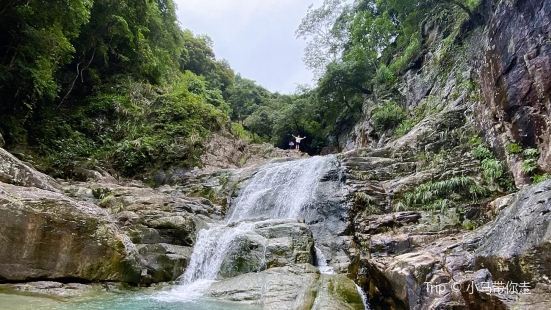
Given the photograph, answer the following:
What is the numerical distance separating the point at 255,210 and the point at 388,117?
10.5 meters

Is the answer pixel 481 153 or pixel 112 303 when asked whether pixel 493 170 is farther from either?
pixel 112 303

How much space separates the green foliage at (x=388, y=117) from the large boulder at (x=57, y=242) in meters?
15.5

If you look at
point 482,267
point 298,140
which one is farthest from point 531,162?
point 298,140

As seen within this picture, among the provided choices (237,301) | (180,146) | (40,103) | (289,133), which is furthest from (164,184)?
(289,133)

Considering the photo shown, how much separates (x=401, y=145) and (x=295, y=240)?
256 inches

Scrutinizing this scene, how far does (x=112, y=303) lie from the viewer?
689 cm

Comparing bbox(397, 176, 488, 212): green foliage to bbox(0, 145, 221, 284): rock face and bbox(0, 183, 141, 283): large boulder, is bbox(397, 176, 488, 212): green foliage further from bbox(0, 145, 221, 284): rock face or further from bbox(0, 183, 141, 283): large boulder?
bbox(0, 183, 141, 283): large boulder

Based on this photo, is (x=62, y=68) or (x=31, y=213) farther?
(x=62, y=68)

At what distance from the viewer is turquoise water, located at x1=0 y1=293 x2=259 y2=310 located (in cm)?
605

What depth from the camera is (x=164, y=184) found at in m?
17.5

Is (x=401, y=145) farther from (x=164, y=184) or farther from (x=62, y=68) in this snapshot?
(x=62, y=68)

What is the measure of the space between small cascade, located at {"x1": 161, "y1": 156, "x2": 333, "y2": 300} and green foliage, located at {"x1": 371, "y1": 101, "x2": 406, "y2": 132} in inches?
265

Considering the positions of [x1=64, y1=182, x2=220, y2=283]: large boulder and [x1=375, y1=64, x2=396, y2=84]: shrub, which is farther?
[x1=375, y1=64, x2=396, y2=84]: shrub

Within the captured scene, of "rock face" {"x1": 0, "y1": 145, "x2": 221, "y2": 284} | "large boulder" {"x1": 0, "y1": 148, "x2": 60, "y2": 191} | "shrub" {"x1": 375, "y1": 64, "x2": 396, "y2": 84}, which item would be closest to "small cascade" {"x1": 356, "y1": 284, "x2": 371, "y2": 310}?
"rock face" {"x1": 0, "y1": 145, "x2": 221, "y2": 284}
